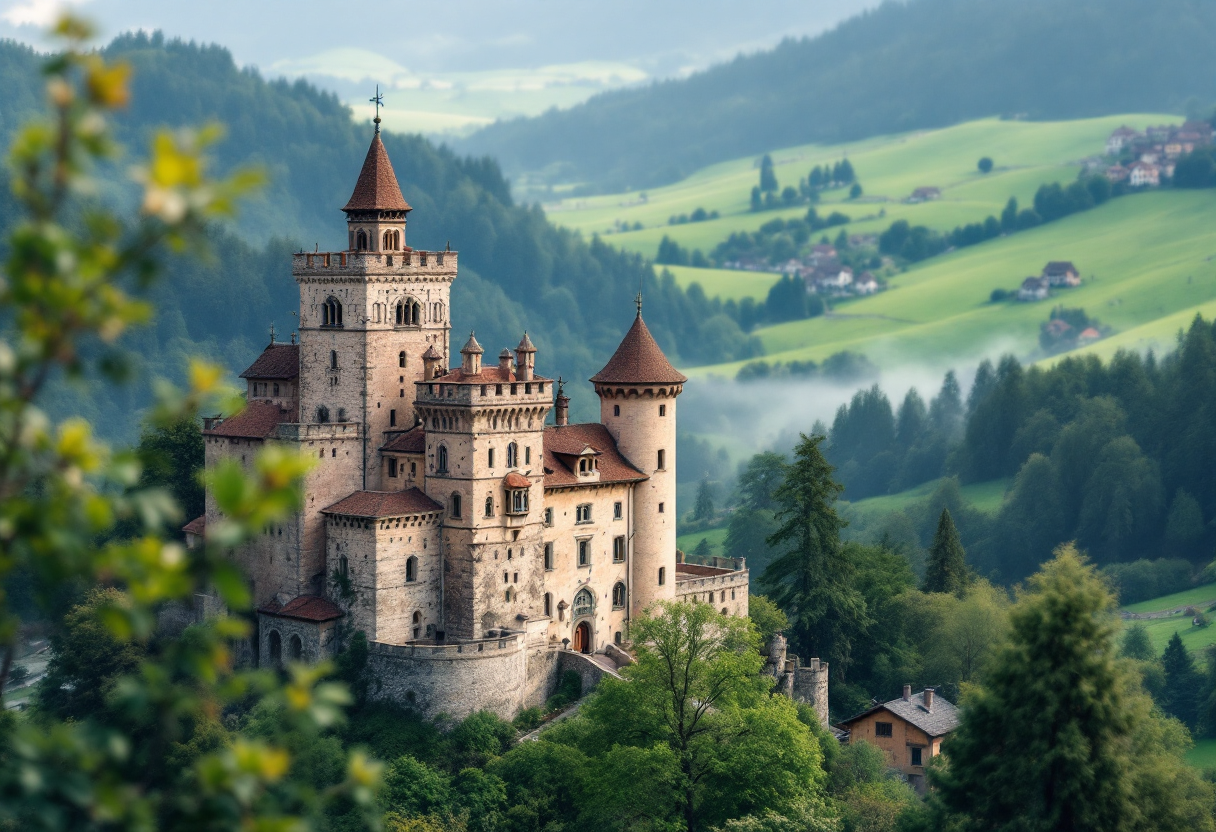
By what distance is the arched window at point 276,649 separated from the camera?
71.8m

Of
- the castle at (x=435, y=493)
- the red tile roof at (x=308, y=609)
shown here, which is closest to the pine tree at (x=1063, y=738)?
the castle at (x=435, y=493)

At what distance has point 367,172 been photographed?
76000 millimetres

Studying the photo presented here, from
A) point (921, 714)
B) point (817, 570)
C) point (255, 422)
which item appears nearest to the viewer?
point (255, 422)

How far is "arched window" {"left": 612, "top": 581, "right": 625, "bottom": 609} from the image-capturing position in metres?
77.2

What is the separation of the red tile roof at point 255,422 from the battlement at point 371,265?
603cm

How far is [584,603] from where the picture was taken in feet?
249

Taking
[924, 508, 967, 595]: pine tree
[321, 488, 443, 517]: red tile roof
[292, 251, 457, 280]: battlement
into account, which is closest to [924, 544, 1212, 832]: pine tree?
[321, 488, 443, 517]: red tile roof

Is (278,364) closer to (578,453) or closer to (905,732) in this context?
(578,453)

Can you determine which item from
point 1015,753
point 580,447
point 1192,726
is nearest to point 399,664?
point 580,447

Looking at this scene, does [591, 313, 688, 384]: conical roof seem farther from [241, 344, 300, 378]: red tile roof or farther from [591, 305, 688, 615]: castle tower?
[241, 344, 300, 378]: red tile roof

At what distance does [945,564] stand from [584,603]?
29040mm

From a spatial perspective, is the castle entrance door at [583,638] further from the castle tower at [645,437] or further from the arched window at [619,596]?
the castle tower at [645,437]

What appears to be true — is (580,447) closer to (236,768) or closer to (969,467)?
(236,768)

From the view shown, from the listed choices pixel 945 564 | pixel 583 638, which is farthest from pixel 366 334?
pixel 945 564
